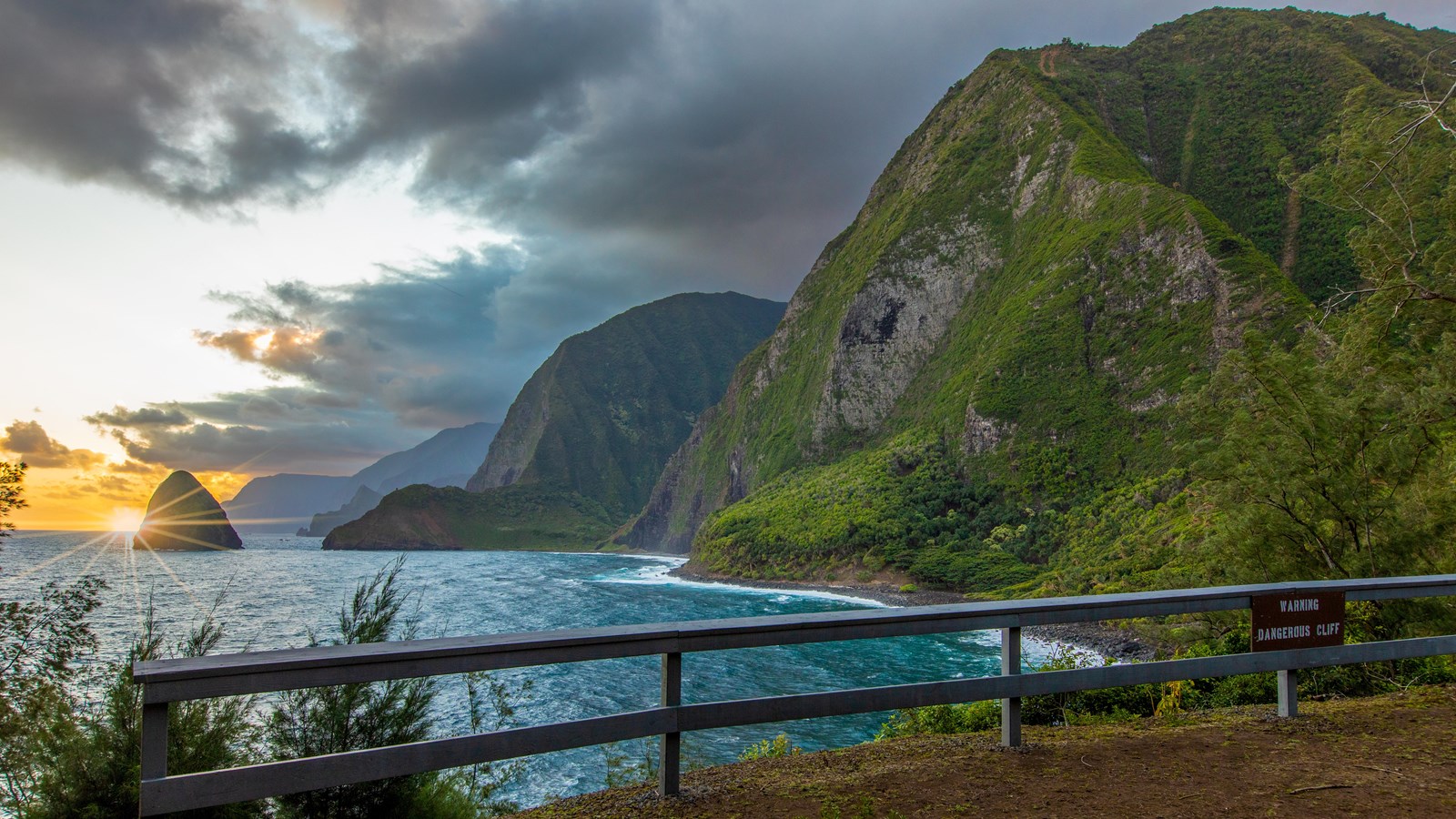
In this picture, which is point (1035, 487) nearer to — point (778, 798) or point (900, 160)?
point (778, 798)

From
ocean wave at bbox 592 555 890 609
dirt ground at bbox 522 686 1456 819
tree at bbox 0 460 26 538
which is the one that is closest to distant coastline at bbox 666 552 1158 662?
ocean wave at bbox 592 555 890 609

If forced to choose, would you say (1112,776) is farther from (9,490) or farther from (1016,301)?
(1016,301)

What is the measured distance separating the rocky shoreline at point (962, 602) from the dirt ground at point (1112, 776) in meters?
1.96

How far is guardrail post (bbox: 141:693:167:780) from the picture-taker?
9.13 ft

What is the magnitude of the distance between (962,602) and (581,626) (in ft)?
32.9

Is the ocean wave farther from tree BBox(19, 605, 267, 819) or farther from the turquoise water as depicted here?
tree BBox(19, 605, 267, 819)

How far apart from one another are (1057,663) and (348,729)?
768 cm

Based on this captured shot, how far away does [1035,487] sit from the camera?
233 feet

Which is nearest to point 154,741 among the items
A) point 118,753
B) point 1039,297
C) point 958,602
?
point 118,753

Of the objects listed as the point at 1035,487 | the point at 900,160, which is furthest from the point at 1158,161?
the point at 1035,487

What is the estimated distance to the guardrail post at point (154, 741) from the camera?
2783 millimetres

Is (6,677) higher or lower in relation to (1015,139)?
lower

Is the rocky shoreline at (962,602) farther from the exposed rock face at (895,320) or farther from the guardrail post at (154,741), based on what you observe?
the exposed rock face at (895,320)

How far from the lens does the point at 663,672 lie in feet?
12.7
